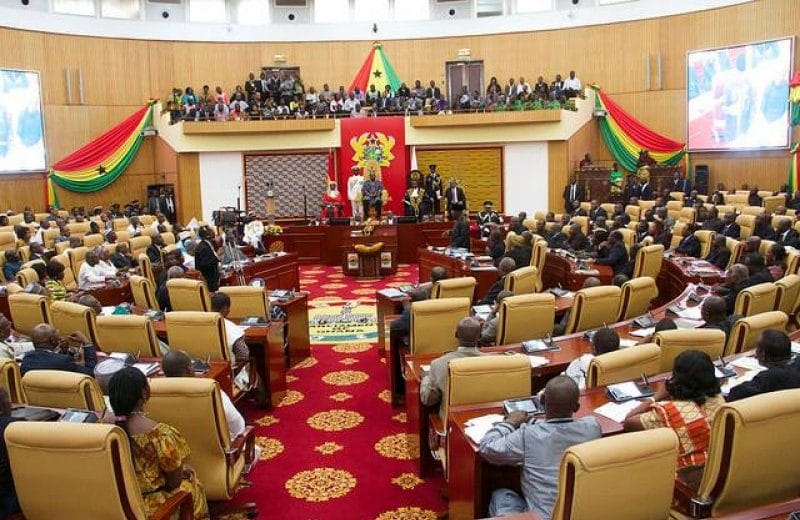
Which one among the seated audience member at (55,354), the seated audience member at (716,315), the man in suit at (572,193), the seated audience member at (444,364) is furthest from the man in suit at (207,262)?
the man in suit at (572,193)

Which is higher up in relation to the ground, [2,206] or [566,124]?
[566,124]

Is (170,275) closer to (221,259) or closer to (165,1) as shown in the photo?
(221,259)

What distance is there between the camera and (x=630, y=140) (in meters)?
19.8

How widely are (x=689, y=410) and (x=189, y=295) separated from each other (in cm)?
505

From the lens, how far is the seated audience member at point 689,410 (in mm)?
3385

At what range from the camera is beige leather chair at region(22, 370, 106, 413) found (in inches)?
161

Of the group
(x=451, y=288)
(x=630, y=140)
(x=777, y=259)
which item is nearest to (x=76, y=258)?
(x=451, y=288)

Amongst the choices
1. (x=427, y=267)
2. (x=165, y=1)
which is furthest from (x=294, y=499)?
(x=165, y=1)

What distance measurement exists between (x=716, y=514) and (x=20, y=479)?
2945mm

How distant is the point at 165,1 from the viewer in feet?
69.3

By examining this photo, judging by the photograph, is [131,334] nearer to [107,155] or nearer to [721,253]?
[721,253]

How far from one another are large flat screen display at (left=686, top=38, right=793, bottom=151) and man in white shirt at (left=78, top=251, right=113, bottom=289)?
1538 cm

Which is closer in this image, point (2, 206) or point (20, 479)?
point (20, 479)

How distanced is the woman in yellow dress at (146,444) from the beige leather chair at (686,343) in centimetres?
301
